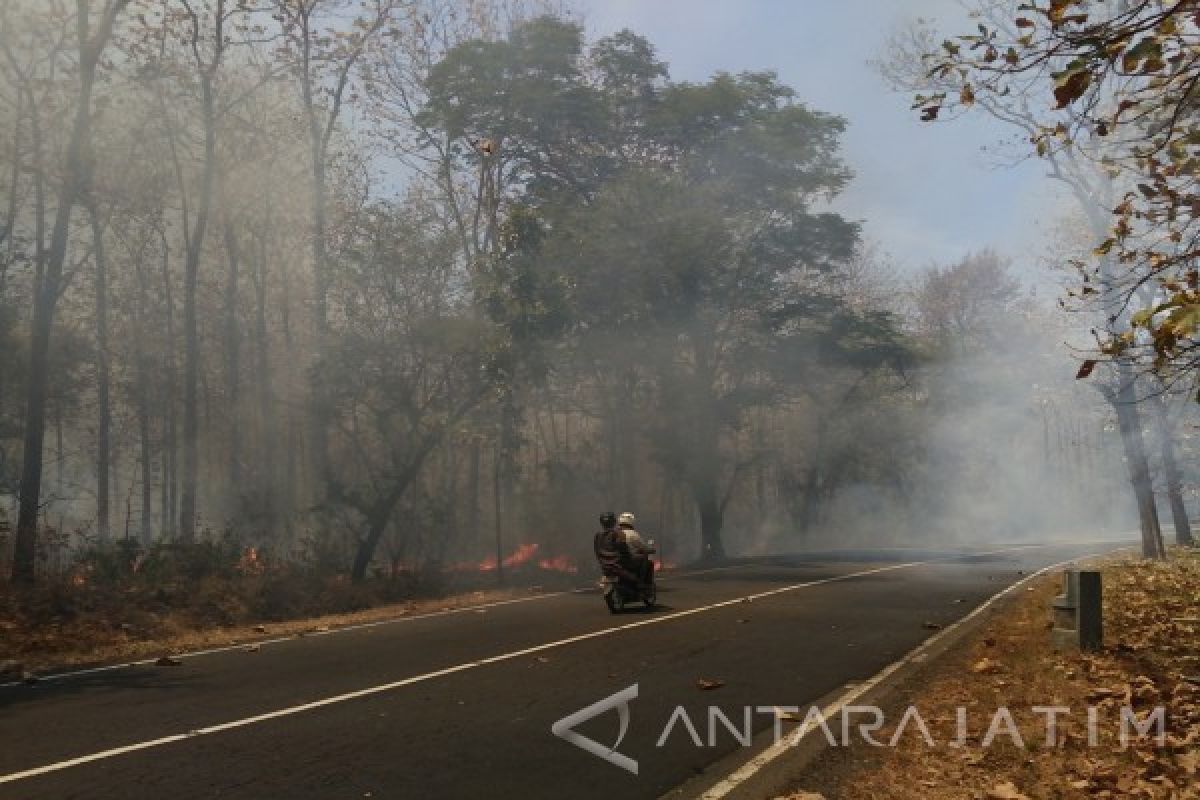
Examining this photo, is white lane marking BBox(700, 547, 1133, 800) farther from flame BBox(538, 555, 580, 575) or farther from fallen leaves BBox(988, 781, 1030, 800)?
flame BBox(538, 555, 580, 575)

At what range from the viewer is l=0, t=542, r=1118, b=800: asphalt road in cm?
596

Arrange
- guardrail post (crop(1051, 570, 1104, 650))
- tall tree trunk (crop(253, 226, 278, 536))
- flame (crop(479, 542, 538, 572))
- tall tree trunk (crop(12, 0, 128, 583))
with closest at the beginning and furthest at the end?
guardrail post (crop(1051, 570, 1104, 650))
tall tree trunk (crop(12, 0, 128, 583))
flame (crop(479, 542, 538, 572))
tall tree trunk (crop(253, 226, 278, 536))

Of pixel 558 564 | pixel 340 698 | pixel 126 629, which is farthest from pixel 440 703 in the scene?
pixel 558 564

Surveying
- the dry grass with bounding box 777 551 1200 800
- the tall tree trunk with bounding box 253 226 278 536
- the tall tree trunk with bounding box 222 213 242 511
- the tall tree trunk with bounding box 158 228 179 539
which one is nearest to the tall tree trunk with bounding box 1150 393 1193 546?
the dry grass with bounding box 777 551 1200 800

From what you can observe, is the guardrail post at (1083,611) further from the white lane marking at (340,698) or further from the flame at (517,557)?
the flame at (517,557)

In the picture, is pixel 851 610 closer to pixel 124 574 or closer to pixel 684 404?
pixel 124 574

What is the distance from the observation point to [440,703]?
809cm

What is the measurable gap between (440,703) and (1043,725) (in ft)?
15.6

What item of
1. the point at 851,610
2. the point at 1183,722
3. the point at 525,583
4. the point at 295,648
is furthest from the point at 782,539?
the point at 1183,722

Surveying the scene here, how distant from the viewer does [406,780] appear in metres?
5.90

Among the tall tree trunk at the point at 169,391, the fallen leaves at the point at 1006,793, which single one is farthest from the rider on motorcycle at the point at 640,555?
the tall tree trunk at the point at 169,391

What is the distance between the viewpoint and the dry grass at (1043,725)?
18.8 ft

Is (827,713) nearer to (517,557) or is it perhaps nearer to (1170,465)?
(517,557)

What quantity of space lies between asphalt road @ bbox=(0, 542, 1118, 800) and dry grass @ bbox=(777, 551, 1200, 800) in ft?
3.37
